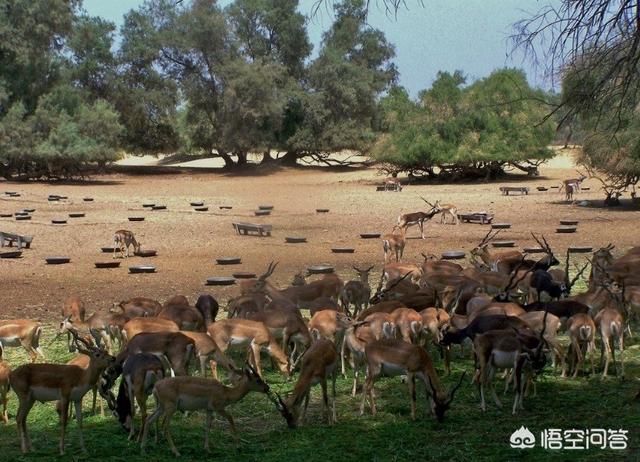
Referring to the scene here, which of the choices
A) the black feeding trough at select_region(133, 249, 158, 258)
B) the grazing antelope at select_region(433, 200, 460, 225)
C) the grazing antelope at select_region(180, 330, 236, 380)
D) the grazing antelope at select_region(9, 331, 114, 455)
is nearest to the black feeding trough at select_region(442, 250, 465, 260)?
the black feeding trough at select_region(133, 249, 158, 258)

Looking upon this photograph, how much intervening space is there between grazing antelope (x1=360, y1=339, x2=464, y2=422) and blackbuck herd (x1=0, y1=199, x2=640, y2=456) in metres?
0.01

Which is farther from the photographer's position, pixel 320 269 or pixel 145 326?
pixel 320 269

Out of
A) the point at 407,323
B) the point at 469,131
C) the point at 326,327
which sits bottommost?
the point at 326,327

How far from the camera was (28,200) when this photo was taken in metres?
38.1

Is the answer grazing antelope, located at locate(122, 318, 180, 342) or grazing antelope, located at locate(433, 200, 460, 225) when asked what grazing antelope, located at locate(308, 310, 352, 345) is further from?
grazing antelope, located at locate(433, 200, 460, 225)

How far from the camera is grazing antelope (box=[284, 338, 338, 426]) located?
29.4ft

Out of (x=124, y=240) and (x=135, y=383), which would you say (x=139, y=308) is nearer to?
(x=135, y=383)

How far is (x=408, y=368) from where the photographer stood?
9219 mm

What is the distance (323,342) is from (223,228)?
19155 millimetres

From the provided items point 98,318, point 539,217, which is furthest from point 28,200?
point 98,318

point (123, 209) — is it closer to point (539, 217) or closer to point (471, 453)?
point (539, 217)

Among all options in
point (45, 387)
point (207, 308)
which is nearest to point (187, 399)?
point (45, 387)

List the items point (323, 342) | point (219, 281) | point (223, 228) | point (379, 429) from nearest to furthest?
1. point (379, 429)
2. point (323, 342)
3. point (219, 281)
4. point (223, 228)

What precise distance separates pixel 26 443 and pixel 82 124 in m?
44.1
